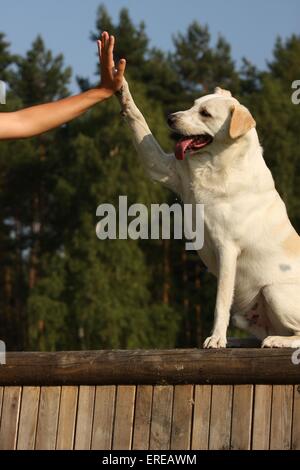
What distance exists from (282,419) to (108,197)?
98.2 feet

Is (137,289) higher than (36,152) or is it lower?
lower

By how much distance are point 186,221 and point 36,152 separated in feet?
116

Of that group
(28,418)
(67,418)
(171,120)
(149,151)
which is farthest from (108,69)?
(28,418)

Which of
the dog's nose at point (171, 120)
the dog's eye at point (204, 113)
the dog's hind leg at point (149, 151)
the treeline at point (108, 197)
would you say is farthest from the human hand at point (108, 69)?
the treeline at point (108, 197)

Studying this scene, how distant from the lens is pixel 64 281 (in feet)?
117

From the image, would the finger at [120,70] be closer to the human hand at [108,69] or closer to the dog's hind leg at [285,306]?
the human hand at [108,69]

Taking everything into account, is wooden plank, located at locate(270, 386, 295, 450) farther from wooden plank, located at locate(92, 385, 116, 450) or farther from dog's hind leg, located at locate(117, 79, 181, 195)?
dog's hind leg, located at locate(117, 79, 181, 195)

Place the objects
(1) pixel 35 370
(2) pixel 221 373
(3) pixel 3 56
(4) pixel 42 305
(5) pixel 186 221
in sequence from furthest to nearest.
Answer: (3) pixel 3 56 < (4) pixel 42 305 < (5) pixel 186 221 < (1) pixel 35 370 < (2) pixel 221 373

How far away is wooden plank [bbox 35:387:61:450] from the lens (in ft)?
20.0

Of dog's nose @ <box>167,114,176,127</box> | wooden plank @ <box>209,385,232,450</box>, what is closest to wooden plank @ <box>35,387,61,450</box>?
wooden plank @ <box>209,385,232,450</box>

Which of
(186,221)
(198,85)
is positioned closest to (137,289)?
(198,85)

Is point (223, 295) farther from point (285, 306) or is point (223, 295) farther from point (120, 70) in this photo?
point (120, 70)

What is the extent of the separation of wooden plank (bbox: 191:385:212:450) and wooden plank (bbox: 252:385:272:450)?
0.96 feet

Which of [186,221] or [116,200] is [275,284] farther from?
[116,200]
